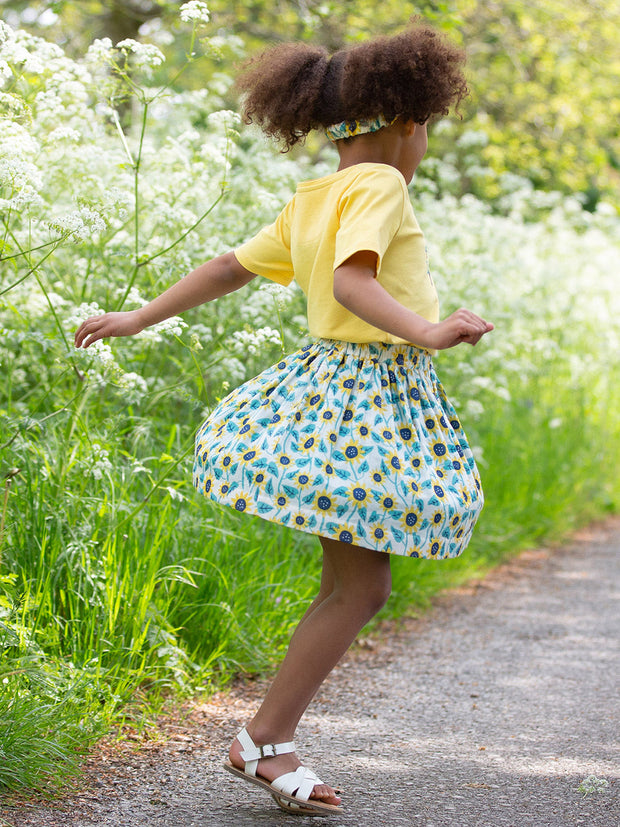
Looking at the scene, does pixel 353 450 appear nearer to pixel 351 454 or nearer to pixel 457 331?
pixel 351 454

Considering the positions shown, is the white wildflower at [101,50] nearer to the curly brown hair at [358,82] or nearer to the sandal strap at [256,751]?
the curly brown hair at [358,82]

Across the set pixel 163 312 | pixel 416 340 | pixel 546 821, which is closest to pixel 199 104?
pixel 163 312

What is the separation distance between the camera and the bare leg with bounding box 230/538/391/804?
6.88ft

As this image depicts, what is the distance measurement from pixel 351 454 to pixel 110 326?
0.73 meters

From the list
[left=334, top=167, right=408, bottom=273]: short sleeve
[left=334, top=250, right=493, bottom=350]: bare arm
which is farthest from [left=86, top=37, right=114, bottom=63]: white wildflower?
[left=334, top=250, right=493, bottom=350]: bare arm

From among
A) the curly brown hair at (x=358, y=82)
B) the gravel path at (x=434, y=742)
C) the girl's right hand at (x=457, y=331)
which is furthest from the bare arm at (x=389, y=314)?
the gravel path at (x=434, y=742)

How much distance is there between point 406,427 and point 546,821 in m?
0.95

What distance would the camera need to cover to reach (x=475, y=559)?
15.9 ft

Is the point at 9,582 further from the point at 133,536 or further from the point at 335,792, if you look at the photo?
the point at 335,792

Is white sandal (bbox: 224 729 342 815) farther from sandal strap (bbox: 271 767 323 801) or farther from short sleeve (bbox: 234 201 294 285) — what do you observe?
short sleeve (bbox: 234 201 294 285)

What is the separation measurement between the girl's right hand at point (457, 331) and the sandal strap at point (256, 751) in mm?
981

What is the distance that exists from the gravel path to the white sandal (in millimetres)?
48

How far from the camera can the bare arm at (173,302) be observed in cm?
235

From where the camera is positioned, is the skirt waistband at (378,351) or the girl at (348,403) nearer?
the girl at (348,403)
